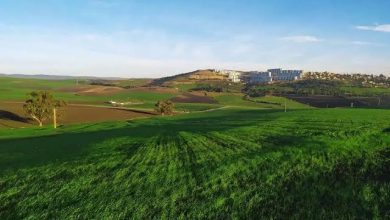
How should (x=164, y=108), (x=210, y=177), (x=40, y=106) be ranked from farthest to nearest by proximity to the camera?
(x=164, y=108)
(x=40, y=106)
(x=210, y=177)

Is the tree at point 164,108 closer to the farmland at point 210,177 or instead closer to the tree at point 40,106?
the tree at point 40,106

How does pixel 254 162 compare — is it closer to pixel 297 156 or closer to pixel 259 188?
pixel 297 156

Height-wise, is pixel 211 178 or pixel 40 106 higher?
pixel 211 178

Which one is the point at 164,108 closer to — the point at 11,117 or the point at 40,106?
the point at 40,106

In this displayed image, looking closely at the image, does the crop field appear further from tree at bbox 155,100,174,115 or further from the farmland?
tree at bbox 155,100,174,115

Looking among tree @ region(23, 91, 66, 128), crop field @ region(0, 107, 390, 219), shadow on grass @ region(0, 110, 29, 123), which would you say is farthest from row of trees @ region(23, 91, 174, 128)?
crop field @ region(0, 107, 390, 219)

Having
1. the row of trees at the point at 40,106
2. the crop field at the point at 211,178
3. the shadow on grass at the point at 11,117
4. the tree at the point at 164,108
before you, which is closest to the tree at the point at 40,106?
the row of trees at the point at 40,106

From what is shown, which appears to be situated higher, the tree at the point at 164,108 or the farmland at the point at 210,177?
the farmland at the point at 210,177

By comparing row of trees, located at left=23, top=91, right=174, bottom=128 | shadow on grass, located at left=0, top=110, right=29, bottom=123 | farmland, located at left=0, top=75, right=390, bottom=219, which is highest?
farmland, located at left=0, top=75, right=390, bottom=219

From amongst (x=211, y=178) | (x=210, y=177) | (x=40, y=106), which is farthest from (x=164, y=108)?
(x=211, y=178)
